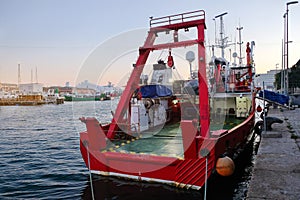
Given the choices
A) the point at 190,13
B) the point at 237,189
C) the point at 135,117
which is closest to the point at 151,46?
the point at 190,13

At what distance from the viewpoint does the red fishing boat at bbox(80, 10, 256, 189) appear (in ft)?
20.4

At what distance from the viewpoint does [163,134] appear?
9734mm

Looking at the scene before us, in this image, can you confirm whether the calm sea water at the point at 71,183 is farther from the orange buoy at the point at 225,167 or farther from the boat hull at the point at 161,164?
the orange buoy at the point at 225,167

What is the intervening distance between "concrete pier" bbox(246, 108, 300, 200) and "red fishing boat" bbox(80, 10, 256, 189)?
89 centimetres

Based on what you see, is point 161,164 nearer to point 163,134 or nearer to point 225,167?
point 225,167

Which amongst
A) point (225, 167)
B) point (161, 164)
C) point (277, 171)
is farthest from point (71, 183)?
point (277, 171)

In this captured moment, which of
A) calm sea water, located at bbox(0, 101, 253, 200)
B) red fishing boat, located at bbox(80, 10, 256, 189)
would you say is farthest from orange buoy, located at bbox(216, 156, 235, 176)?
calm sea water, located at bbox(0, 101, 253, 200)

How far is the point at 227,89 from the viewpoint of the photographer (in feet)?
51.1

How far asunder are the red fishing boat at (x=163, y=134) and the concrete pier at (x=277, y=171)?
2.91 ft

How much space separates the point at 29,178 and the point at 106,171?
130 inches

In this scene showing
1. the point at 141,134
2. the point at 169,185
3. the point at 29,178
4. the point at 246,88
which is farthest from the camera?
the point at 246,88

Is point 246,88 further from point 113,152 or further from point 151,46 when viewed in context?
point 113,152

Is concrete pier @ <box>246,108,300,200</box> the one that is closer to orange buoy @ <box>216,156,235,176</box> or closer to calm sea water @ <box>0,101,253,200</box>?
orange buoy @ <box>216,156,235,176</box>

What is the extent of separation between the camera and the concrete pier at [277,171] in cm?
479
